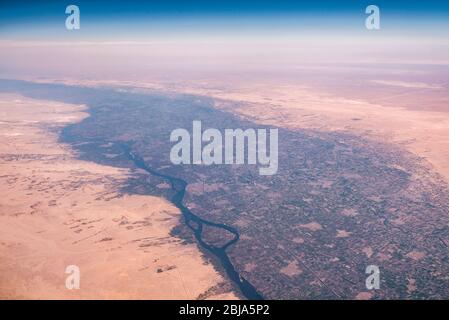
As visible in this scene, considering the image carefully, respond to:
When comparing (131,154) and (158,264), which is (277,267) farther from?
(131,154)

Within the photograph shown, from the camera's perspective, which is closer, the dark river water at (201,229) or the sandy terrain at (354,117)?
the dark river water at (201,229)

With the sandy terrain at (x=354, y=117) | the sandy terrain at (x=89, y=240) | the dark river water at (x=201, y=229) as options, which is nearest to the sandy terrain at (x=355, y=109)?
the sandy terrain at (x=354, y=117)

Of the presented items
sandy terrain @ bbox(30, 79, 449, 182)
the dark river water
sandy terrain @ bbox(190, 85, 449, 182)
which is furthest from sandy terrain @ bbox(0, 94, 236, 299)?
sandy terrain @ bbox(30, 79, 449, 182)

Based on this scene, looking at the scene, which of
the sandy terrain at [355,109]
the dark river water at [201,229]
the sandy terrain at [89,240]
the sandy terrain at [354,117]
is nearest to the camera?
the sandy terrain at [89,240]

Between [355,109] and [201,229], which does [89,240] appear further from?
[355,109]

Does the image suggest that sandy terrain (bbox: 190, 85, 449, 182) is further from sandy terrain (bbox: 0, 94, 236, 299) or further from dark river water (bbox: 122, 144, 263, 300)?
sandy terrain (bbox: 0, 94, 236, 299)

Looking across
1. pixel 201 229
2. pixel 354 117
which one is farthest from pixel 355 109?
pixel 201 229

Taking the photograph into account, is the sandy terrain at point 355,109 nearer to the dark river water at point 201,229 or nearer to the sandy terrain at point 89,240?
the dark river water at point 201,229
